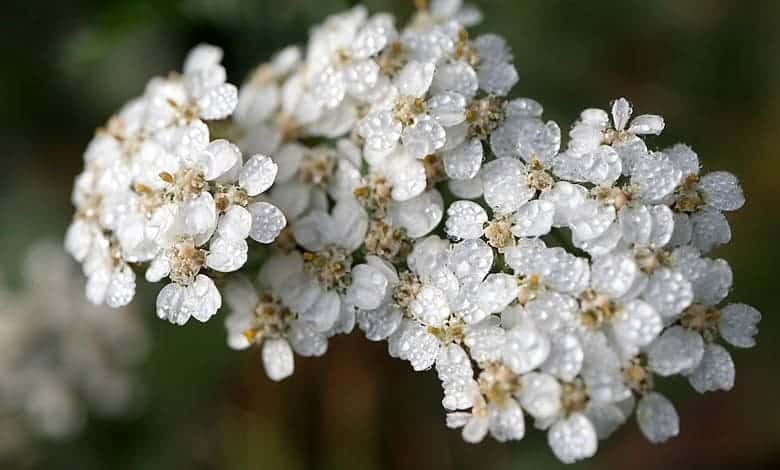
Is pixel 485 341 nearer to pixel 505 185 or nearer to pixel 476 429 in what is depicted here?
pixel 476 429

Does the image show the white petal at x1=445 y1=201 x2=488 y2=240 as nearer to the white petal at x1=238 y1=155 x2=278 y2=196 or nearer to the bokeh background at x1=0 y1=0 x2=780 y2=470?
the white petal at x1=238 y1=155 x2=278 y2=196

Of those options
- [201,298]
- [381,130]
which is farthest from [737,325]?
[201,298]

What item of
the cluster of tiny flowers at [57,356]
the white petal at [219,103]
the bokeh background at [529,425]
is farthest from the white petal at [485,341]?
the cluster of tiny flowers at [57,356]

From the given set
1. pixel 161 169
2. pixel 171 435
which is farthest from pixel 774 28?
pixel 171 435

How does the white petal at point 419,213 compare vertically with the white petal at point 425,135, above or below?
below

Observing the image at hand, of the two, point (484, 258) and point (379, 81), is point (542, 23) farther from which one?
point (484, 258)

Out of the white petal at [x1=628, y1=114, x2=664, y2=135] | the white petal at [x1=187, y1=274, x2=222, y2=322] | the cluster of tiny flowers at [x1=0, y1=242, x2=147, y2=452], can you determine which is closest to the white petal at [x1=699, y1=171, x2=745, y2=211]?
the white petal at [x1=628, y1=114, x2=664, y2=135]

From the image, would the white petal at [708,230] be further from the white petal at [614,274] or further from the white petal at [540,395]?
the white petal at [540,395]
